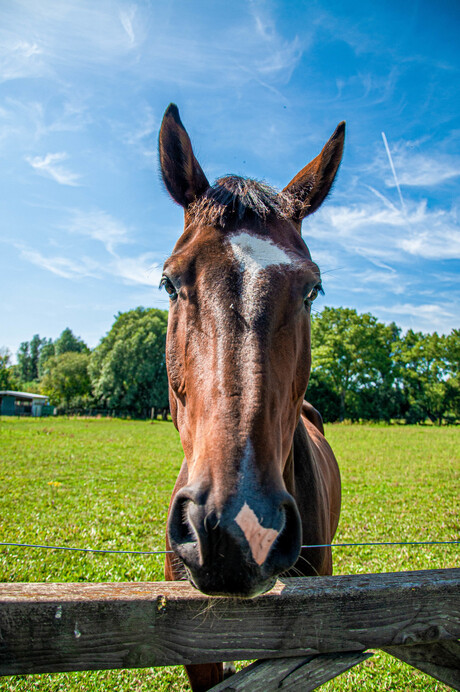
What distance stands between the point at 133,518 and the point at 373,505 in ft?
19.0

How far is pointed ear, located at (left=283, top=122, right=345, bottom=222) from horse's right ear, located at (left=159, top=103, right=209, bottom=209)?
634 mm

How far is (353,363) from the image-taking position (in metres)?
53.4

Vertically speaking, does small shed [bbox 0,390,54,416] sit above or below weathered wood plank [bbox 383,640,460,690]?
below

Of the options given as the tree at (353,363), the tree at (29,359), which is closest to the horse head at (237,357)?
the tree at (353,363)

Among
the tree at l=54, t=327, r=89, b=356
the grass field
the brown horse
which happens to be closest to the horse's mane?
the brown horse

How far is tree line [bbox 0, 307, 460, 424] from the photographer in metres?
50.9

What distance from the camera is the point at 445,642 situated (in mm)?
1822

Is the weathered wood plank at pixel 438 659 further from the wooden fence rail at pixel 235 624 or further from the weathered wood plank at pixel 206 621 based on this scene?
the weathered wood plank at pixel 206 621

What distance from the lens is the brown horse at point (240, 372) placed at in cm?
123

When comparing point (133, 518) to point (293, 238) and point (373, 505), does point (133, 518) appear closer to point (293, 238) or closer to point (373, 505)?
point (373, 505)

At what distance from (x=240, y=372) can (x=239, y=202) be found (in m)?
1.04

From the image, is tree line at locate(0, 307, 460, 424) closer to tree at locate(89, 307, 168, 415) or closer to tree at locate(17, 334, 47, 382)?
tree at locate(89, 307, 168, 415)

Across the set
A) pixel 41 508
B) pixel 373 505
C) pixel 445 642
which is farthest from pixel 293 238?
pixel 373 505

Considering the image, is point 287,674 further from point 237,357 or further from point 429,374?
point 429,374
